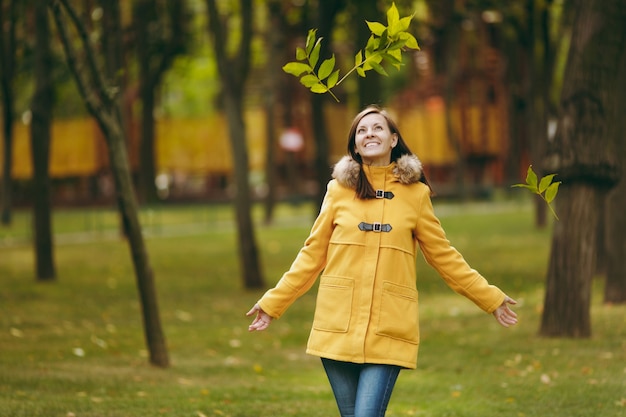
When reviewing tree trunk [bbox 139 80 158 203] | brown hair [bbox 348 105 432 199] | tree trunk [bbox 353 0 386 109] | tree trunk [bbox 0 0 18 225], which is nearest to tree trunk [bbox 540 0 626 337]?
tree trunk [bbox 353 0 386 109]

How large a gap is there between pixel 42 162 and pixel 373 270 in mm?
14543

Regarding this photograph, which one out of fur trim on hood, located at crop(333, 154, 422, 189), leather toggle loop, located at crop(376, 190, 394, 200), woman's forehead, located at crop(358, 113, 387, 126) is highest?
woman's forehead, located at crop(358, 113, 387, 126)

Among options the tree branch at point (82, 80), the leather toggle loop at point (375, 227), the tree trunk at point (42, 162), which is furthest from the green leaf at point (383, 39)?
the tree trunk at point (42, 162)

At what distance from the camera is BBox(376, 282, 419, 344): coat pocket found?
5.68 m

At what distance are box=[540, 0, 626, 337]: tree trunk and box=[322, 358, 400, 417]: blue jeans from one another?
658cm

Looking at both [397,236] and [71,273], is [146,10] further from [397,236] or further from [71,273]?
[397,236]

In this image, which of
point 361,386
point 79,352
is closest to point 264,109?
point 79,352

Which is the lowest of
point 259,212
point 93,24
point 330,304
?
point 259,212

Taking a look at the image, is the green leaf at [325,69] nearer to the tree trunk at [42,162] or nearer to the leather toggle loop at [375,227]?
the leather toggle loop at [375,227]

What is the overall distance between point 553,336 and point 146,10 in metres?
19.2

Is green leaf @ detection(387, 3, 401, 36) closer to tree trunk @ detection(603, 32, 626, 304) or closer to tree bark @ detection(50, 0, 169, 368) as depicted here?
tree bark @ detection(50, 0, 169, 368)

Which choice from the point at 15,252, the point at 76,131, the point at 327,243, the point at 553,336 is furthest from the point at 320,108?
the point at 76,131

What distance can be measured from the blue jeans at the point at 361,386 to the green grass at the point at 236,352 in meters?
2.99

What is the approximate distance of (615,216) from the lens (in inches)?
592
